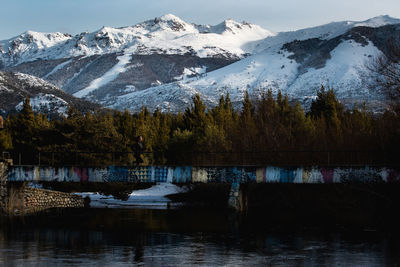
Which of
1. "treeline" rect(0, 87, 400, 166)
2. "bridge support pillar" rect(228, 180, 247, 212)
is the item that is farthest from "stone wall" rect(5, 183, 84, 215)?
"bridge support pillar" rect(228, 180, 247, 212)

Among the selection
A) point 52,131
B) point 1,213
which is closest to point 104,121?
point 52,131

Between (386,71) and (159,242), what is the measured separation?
2505 centimetres

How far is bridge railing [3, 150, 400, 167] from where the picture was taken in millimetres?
59000

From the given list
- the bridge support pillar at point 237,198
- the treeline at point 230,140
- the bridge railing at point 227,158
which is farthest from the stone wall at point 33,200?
the bridge support pillar at point 237,198

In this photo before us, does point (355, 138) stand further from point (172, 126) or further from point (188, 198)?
point (172, 126)

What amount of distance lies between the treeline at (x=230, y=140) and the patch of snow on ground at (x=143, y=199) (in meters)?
4.34

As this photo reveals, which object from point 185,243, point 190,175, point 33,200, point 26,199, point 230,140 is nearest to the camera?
point 185,243

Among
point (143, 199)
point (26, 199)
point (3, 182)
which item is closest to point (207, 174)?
point (3, 182)

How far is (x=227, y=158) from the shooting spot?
2936 inches

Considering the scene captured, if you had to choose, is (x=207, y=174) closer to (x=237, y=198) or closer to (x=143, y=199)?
(x=237, y=198)

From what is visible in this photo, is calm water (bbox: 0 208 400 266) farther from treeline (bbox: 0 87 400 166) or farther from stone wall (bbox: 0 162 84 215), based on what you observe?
treeline (bbox: 0 87 400 166)

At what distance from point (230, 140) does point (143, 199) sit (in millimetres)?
14019

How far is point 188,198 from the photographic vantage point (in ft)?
Answer: 264

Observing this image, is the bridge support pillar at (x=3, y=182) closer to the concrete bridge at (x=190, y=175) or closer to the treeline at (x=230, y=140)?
the concrete bridge at (x=190, y=175)
